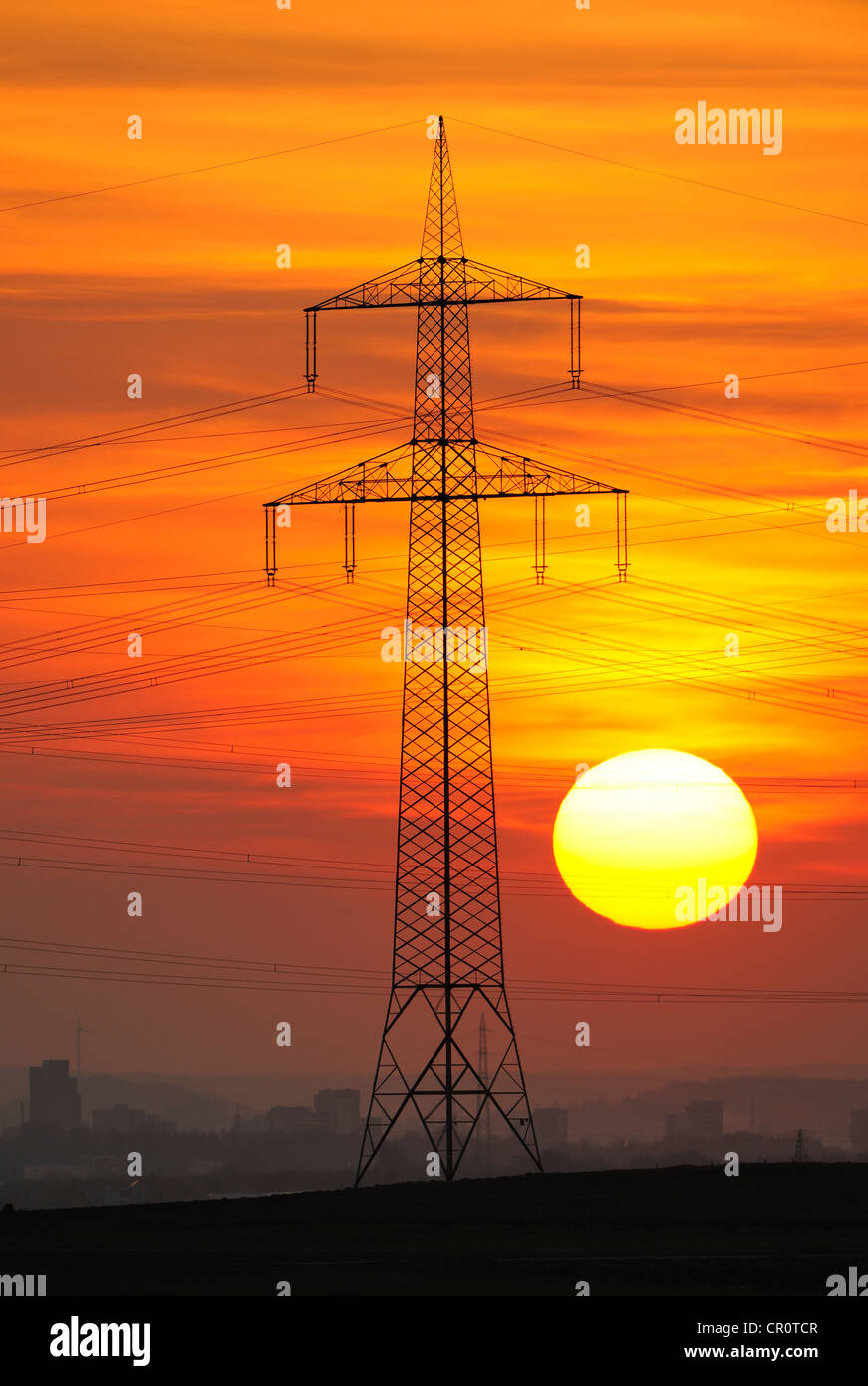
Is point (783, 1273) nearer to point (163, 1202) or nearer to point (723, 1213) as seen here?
point (723, 1213)

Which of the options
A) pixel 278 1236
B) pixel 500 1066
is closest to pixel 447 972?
pixel 500 1066

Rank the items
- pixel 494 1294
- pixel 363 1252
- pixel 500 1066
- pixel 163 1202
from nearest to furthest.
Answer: pixel 494 1294 < pixel 363 1252 < pixel 163 1202 < pixel 500 1066

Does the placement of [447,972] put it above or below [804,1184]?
above

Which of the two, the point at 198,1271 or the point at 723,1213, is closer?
the point at 198,1271

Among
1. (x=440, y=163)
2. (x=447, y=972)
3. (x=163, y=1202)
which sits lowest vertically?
(x=163, y=1202)
